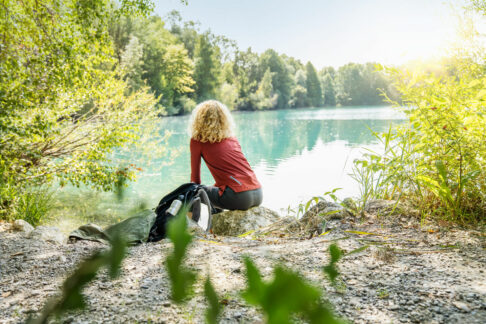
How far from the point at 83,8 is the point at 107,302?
15.0 feet

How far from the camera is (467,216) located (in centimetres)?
278

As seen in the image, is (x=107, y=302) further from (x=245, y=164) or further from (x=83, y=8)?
(x=83, y=8)

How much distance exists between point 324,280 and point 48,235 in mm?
3018

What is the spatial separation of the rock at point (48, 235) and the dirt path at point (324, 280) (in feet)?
1.14

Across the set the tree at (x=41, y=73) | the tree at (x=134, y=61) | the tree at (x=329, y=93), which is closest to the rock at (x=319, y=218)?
the tree at (x=41, y=73)

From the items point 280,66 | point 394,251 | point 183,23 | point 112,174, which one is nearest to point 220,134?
point 112,174

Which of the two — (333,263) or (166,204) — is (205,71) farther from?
(333,263)

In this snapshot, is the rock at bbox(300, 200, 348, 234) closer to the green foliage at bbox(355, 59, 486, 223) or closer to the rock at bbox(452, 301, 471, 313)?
the green foliage at bbox(355, 59, 486, 223)

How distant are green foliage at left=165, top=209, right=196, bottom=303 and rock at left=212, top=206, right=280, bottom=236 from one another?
436 cm

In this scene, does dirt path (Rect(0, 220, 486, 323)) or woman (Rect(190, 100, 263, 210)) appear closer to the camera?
dirt path (Rect(0, 220, 486, 323))

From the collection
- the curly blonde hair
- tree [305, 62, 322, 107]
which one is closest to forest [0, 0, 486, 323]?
the curly blonde hair

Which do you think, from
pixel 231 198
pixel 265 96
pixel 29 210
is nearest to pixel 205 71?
pixel 265 96

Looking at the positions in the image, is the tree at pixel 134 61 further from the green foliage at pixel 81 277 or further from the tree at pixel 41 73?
the green foliage at pixel 81 277

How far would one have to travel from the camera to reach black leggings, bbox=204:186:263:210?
4.70 metres
